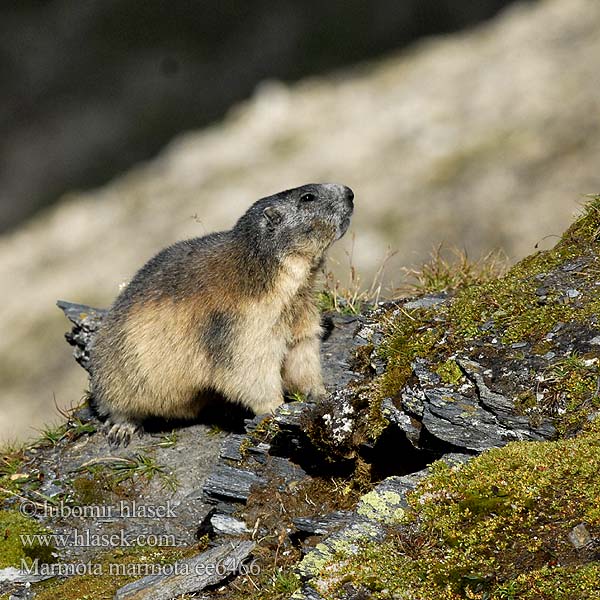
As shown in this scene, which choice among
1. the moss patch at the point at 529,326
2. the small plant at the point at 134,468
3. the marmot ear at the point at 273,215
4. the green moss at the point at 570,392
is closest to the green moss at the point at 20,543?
the small plant at the point at 134,468

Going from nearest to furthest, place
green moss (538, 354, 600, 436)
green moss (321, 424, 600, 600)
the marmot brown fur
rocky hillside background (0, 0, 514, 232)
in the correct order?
green moss (321, 424, 600, 600), green moss (538, 354, 600, 436), the marmot brown fur, rocky hillside background (0, 0, 514, 232)

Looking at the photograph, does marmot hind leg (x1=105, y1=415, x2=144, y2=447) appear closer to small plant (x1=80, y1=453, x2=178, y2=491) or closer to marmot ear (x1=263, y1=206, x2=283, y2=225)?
small plant (x1=80, y1=453, x2=178, y2=491)

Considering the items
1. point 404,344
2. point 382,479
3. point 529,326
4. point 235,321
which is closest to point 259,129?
point 235,321

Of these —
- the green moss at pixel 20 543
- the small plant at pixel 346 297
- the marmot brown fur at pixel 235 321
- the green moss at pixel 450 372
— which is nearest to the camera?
the green moss at pixel 450 372

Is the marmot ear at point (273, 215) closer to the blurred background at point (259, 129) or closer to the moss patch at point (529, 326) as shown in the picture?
the moss patch at point (529, 326)

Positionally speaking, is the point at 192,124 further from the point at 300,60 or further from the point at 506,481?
the point at 506,481

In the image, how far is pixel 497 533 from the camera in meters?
5.83

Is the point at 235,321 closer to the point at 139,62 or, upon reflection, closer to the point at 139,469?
the point at 139,469

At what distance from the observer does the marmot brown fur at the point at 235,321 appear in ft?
29.9

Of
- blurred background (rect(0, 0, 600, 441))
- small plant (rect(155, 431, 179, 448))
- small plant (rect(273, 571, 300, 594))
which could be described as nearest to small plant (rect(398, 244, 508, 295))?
small plant (rect(155, 431, 179, 448))

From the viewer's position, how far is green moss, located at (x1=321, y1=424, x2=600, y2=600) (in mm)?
5453

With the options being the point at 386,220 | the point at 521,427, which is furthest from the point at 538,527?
the point at 386,220

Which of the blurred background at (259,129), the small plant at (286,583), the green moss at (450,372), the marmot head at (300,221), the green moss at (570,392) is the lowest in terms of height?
the small plant at (286,583)

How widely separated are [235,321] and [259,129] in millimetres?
22681
